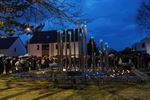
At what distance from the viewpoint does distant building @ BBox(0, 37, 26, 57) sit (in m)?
97.2

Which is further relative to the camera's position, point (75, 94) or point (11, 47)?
point (11, 47)

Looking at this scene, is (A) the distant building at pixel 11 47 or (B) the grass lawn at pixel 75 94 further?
(A) the distant building at pixel 11 47

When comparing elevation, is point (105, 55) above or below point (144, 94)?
above

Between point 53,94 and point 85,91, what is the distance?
5.76ft

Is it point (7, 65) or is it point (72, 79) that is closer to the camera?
point (72, 79)

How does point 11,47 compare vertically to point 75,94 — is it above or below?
above

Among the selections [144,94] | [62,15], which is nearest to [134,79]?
[144,94]

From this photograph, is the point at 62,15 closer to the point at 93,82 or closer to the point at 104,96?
the point at 104,96

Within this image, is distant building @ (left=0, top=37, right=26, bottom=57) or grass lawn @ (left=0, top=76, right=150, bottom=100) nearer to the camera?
grass lawn @ (left=0, top=76, right=150, bottom=100)

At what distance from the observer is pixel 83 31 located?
25.1 m

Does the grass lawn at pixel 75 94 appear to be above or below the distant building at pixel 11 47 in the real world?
below

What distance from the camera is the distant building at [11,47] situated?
9718 cm

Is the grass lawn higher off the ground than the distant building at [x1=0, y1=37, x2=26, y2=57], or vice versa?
the distant building at [x1=0, y1=37, x2=26, y2=57]

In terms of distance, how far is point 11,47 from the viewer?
3885 inches
